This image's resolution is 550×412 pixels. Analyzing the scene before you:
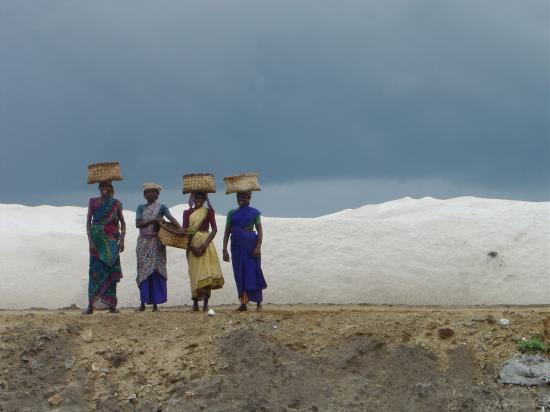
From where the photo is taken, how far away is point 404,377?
33.1 ft

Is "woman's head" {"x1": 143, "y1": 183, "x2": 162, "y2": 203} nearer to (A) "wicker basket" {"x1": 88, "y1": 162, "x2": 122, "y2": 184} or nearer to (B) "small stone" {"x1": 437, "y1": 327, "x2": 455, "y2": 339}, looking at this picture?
(A) "wicker basket" {"x1": 88, "y1": 162, "x2": 122, "y2": 184}

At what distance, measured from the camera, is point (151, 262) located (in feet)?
40.2

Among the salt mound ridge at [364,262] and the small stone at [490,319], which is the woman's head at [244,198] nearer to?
the small stone at [490,319]

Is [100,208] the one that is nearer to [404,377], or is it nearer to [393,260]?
[404,377]

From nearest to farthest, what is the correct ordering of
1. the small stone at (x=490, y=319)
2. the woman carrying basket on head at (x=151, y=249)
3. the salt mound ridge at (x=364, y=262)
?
the small stone at (x=490, y=319) < the woman carrying basket on head at (x=151, y=249) < the salt mound ridge at (x=364, y=262)

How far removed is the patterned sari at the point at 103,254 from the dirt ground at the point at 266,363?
1.26 meters

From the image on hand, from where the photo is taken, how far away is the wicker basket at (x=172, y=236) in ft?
39.5

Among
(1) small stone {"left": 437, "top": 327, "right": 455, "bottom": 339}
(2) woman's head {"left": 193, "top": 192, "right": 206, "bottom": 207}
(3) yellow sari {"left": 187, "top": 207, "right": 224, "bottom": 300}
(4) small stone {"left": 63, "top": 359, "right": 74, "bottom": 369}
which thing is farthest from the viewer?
(2) woman's head {"left": 193, "top": 192, "right": 206, "bottom": 207}

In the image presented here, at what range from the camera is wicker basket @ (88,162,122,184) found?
1213 centimetres

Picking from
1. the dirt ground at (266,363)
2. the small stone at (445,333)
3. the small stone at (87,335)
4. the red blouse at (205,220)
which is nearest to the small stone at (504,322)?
the dirt ground at (266,363)

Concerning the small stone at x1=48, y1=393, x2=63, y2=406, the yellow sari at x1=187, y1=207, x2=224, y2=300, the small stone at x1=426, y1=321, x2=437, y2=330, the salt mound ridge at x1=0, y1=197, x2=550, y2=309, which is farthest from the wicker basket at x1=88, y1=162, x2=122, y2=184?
the salt mound ridge at x1=0, y1=197, x2=550, y2=309

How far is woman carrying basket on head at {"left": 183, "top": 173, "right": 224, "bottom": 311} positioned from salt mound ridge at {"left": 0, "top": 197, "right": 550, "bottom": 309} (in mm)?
5066

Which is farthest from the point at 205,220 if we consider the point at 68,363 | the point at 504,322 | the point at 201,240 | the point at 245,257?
the point at 504,322

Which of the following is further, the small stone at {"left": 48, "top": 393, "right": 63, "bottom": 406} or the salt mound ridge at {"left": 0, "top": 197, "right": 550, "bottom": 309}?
the salt mound ridge at {"left": 0, "top": 197, "right": 550, "bottom": 309}
